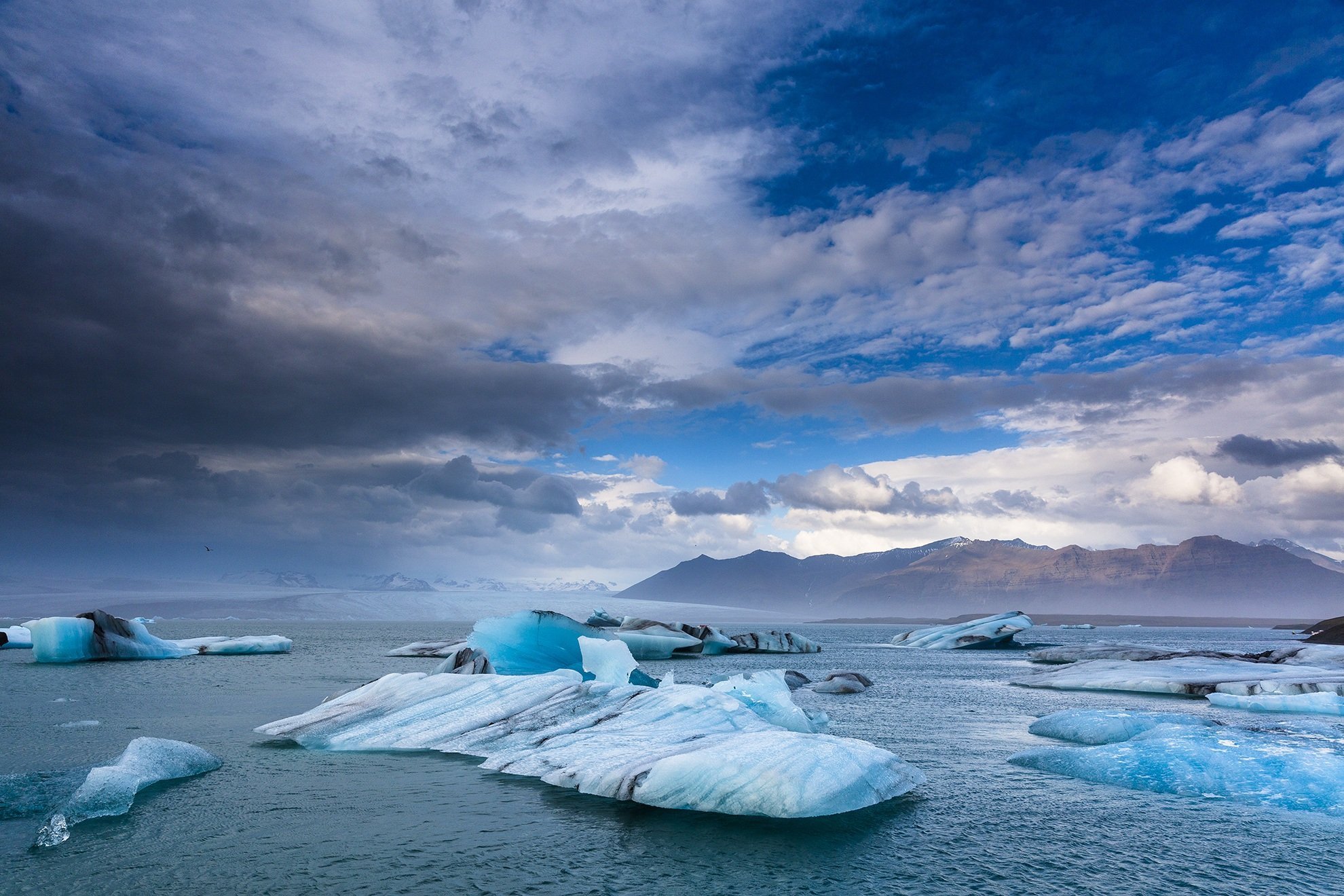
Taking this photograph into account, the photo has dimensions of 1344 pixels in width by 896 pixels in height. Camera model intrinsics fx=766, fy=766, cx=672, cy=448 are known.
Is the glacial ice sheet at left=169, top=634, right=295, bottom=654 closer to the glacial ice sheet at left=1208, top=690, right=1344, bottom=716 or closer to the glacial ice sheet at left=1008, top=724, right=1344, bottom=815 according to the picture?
the glacial ice sheet at left=1008, top=724, right=1344, bottom=815

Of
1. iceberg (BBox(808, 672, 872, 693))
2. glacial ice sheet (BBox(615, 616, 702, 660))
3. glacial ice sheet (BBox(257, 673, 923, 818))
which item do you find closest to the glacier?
glacial ice sheet (BBox(615, 616, 702, 660))

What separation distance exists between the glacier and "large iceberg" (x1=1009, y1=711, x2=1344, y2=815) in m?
34.0

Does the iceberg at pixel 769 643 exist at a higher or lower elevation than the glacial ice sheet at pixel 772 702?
lower

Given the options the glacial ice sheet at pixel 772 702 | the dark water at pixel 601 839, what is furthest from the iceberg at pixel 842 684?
the dark water at pixel 601 839

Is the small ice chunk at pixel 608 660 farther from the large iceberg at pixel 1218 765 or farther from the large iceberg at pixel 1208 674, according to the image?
the large iceberg at pixel 1208 674

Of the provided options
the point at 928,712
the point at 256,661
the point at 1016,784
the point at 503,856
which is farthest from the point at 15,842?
the point at 256,661

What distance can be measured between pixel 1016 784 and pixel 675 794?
478 cm

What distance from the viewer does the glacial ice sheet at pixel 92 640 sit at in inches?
1190

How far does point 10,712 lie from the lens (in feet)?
53.7

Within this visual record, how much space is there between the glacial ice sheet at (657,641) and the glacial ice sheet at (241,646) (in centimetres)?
1792

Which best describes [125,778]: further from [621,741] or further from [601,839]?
[621,741]

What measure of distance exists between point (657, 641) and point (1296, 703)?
89.1ft

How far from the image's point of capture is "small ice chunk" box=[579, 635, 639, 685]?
16.6m

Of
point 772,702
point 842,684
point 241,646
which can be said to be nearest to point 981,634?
point 842,684
